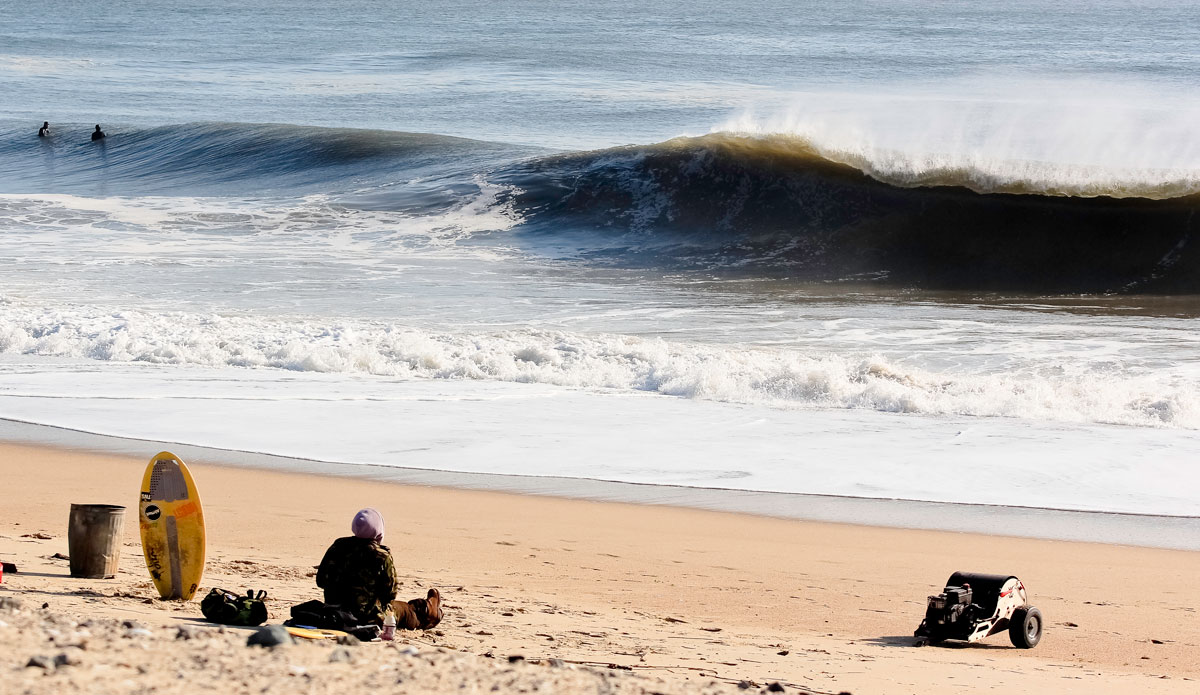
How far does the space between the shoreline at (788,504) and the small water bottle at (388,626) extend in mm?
2993

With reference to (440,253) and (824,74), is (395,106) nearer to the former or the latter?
(824,74)

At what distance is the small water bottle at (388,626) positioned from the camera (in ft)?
13.6

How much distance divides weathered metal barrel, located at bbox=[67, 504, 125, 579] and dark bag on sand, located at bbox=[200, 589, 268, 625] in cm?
87

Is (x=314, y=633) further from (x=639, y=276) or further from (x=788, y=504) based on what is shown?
(x=639, y=276)

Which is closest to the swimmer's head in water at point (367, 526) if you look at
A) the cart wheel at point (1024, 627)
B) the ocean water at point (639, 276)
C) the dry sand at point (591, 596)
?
the dry sand at point (591, 596)

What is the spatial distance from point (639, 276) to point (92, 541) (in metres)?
12.6

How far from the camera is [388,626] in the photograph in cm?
418

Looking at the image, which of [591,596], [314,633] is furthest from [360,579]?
[591,596]

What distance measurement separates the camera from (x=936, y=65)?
45.5 metres

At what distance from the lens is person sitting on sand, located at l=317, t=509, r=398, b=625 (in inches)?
166

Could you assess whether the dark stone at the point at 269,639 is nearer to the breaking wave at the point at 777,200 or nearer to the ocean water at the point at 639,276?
the ocean water at the point at 639,276

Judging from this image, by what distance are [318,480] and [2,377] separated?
15.0 ft

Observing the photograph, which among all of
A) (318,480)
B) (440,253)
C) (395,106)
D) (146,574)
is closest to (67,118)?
(395,106)

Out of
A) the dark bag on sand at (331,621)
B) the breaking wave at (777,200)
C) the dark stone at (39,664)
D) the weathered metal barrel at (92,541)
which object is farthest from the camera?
the breaking wave at (777,200)
